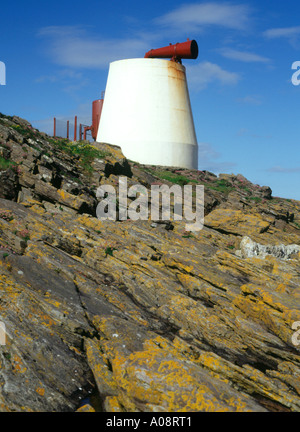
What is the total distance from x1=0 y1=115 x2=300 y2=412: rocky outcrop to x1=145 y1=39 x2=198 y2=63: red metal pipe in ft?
74.7

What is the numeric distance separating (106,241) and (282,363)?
1092 cm

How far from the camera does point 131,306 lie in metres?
18.1

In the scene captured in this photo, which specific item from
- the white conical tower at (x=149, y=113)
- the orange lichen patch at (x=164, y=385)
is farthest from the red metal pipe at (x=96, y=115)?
the orange lichen patch at (x=164, y=385)

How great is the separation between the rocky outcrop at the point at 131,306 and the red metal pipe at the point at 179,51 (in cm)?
2278

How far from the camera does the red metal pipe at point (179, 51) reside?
4753cm

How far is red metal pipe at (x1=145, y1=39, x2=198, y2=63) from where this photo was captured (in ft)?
156

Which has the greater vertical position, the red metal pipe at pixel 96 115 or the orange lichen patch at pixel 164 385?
the red metal pipe at pixel 96 115

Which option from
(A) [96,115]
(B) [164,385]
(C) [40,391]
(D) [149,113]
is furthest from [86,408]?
(A) [96,115]

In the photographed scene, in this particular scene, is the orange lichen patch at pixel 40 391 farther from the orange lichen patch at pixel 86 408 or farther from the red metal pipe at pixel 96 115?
the red metal pipe at pixel 96 115

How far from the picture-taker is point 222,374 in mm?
14258

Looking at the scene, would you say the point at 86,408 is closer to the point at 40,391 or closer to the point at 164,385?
the point at 40,391

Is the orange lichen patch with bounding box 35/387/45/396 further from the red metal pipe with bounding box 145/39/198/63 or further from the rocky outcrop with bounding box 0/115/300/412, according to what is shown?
the red metal pipe with bounding box 145/39/198/63
